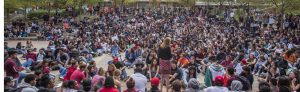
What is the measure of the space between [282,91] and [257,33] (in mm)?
22338

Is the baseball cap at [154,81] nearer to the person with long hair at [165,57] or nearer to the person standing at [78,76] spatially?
the person with long hair at [165,57]

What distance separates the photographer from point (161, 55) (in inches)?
453

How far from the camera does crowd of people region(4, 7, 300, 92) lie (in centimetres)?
1002

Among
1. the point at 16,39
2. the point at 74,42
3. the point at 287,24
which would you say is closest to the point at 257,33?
the point at 287,24

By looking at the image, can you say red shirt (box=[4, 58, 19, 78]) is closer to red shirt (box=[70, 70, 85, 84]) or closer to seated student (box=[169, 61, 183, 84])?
red shirt (box=[70, 70, 85, 84])

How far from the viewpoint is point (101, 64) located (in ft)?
70.0

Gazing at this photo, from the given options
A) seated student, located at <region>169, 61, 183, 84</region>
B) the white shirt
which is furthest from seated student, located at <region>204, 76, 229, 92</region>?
seated student, located at <region>169, 61, 183, 84</region>

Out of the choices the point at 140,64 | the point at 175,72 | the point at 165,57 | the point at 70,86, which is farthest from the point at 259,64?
the point at 70,86

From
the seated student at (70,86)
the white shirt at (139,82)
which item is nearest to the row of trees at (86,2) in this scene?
the white shirt at (139,82)

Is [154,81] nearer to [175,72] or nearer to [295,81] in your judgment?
[175,72]

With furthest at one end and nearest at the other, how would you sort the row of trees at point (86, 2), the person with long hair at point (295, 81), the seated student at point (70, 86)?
the row of trees at point (86, 2) < the person with long hair at point (295, 81) < the seated student at point (70, 86)

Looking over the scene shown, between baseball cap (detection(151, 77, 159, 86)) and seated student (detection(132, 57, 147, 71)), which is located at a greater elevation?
baseball cap (detection(151, 77, 159, 86))

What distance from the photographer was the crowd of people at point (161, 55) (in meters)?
10.0

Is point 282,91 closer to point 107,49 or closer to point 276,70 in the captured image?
point 276,70
